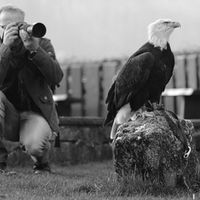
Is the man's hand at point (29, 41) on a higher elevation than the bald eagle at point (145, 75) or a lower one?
higher

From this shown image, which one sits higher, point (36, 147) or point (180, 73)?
point (36, 147)

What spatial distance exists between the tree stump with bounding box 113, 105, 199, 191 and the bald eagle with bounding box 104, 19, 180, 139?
1.74 m

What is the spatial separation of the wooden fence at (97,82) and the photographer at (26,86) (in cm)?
579

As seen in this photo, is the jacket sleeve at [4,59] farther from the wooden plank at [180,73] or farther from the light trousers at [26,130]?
the wooden plank at [180,73]

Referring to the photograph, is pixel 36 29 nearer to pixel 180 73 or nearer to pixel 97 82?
pixel 180 73

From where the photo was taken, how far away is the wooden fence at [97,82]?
1252 centimetres

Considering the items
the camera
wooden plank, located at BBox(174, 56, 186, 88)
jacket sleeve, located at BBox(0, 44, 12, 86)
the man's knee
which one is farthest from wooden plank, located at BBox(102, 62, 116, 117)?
the camera

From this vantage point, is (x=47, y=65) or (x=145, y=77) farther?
(x=145, y=77)

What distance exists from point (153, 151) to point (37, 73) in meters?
1.57

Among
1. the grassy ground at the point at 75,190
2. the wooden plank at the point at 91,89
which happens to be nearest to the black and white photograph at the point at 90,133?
the grassy ground at the point at 75,190

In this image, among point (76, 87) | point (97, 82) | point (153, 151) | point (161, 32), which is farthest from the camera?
point (76, 87)

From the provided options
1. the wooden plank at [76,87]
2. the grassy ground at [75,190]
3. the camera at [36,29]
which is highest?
the camera at [36,29]

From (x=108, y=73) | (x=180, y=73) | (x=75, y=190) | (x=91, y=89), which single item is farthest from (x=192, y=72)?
(x=75, y=190)

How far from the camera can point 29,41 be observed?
6.13 m
